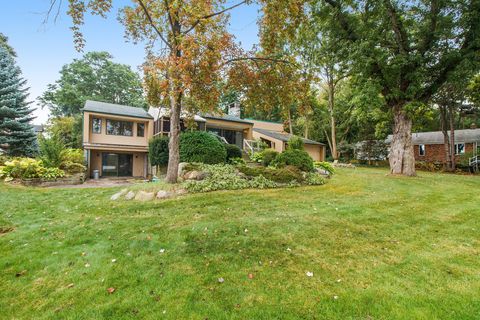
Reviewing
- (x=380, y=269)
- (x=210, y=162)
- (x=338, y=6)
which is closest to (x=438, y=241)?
(x=380, y=269)

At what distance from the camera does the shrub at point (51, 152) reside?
12.1m

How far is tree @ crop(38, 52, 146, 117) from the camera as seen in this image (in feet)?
96.2

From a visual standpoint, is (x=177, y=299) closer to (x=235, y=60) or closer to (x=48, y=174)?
(x=235, y=60)

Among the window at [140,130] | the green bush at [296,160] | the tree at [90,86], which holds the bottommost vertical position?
the green bush at [296,160]

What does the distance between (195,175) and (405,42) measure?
38.6 feet

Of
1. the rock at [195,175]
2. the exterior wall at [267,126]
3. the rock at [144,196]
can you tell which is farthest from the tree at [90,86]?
the rock at [144,196]

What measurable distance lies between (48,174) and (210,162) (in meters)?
7.73

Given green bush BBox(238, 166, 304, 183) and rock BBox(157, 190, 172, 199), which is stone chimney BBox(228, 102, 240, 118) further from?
rock BBox(157, 190, 172, 199)

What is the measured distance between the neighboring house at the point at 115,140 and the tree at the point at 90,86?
13283mm

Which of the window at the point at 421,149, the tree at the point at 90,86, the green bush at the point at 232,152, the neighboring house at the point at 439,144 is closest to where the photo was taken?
the green bush at the point at 232,152

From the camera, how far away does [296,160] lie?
34.7 feet

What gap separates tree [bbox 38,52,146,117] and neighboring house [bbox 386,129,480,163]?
32994 mm

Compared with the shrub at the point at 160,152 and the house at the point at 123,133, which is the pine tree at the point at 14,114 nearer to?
the house at the point at 123,133

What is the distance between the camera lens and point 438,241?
3.97m
